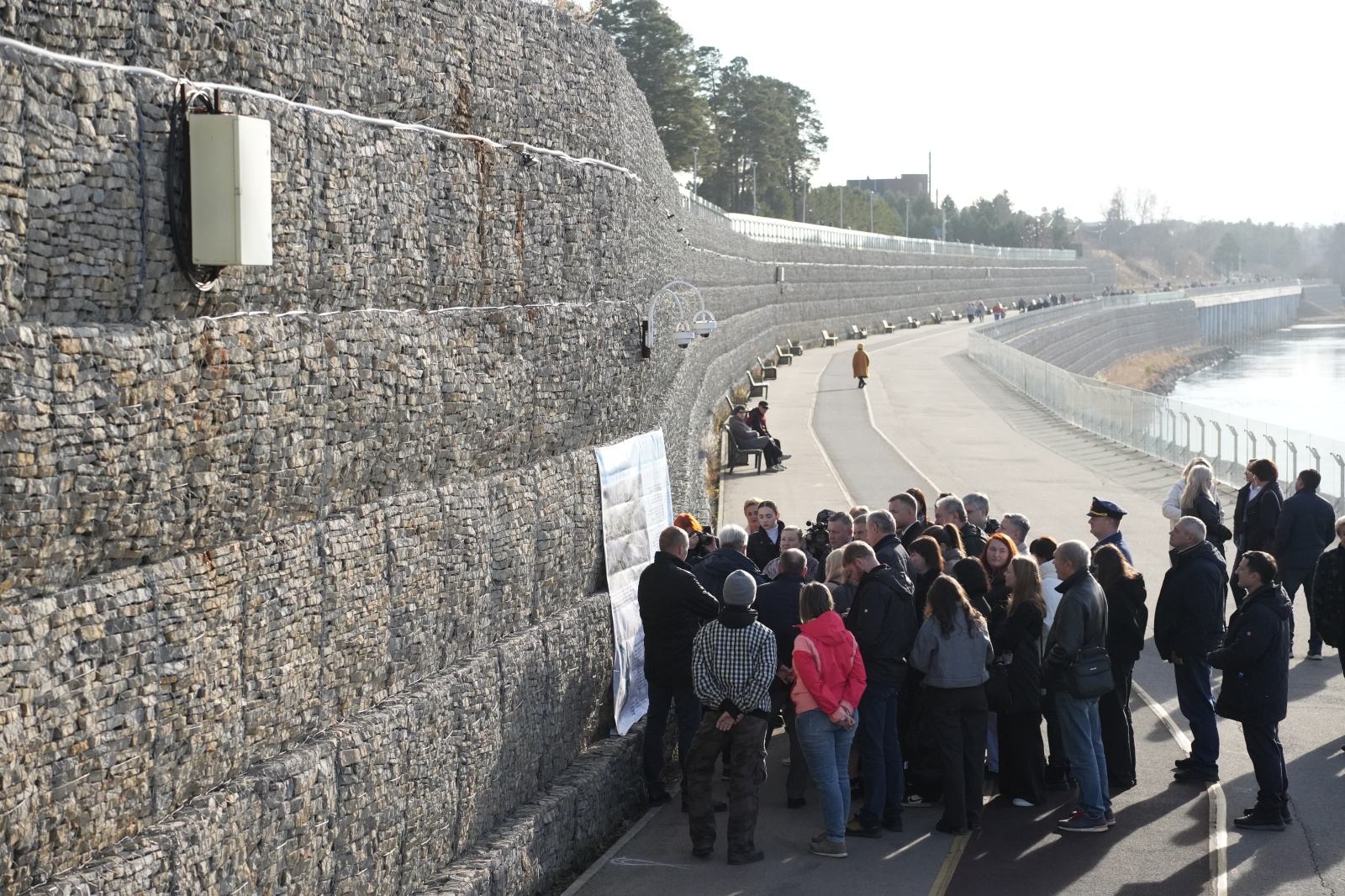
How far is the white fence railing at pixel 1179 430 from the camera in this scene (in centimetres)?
2223

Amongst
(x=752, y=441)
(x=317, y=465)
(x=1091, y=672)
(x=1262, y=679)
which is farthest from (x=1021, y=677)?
Result: (x=752, y=441)

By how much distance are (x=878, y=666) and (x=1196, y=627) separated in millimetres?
2391

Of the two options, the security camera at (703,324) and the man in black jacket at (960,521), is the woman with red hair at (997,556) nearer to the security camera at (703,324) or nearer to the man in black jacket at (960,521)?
the man in black jacket at (960,521)

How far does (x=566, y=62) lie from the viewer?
9.77 metres

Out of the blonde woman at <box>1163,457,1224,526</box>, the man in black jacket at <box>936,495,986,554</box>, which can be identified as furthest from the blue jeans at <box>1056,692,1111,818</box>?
the blonde woman at <box>1163,457,1224,526</box>

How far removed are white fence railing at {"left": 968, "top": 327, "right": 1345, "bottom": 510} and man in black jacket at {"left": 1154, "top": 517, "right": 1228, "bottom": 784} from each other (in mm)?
11900

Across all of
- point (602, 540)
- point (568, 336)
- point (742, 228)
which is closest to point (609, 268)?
point (568, 336)

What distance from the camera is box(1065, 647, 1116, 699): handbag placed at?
9.15 metres

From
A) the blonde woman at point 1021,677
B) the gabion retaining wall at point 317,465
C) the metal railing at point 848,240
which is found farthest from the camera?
the metal railing at point 848,240

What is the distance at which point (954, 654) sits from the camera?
899cm

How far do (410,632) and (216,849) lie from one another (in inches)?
77.1

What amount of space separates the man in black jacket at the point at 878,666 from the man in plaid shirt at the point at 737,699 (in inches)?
28.3

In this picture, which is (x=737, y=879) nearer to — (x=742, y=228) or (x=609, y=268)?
(x=609, y=268)

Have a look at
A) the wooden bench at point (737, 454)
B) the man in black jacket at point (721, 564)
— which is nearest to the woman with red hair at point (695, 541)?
the man in black jacket at point (721, 564)
